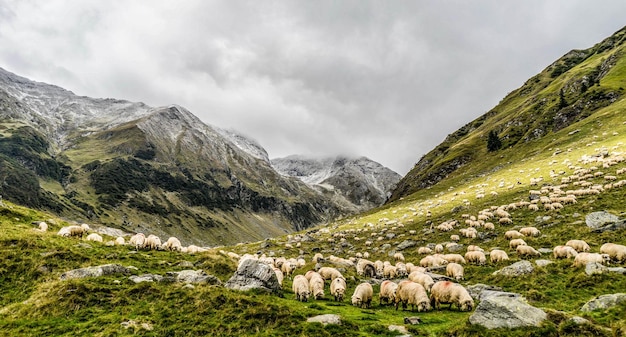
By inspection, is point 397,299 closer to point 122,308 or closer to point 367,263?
point 367,263

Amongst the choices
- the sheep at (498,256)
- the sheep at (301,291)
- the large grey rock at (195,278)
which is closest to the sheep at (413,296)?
the sheep at (301,291)

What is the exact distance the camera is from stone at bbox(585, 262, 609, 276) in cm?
2017

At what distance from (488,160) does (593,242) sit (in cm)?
9142

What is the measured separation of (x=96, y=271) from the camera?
817 inches

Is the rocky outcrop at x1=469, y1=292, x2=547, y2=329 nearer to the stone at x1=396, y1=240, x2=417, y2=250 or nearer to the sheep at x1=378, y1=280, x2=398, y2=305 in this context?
the sheep at x1=378, y1=280, x2=398, y2=305

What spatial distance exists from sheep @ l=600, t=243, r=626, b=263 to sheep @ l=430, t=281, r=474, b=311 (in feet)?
36.5

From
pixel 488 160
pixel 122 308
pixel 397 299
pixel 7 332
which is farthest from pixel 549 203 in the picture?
pixel 488 160

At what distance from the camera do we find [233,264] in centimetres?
2769

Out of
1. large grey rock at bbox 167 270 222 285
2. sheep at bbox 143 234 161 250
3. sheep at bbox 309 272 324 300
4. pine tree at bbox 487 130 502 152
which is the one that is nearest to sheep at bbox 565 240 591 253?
sheep at bbox 309 272 324 300

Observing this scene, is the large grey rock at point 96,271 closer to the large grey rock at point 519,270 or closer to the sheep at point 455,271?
the sheep at point 455,271

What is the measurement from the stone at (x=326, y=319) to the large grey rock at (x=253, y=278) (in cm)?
547

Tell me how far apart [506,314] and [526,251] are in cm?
1778

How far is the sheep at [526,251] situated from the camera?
28.6 metres

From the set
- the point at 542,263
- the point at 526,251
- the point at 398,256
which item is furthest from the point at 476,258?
the point at 398,256
